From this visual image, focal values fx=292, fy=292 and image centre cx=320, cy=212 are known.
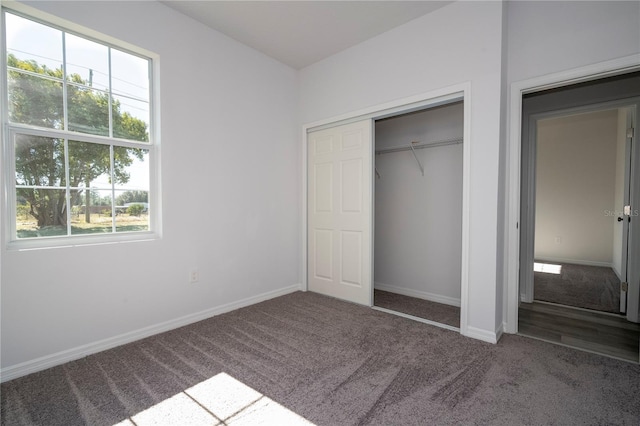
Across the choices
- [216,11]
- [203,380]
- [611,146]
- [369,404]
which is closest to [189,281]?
[203,380]

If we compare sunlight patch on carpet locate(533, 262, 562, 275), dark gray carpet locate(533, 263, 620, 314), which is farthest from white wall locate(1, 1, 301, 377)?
sunlight patch on carpet locate(533, 262, 562, 275)

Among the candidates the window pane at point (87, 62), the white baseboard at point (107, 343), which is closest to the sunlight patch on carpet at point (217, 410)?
the white baseboard at point (107, 343)

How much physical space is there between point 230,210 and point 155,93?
130 cm

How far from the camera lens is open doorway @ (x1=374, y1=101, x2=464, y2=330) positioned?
3.43 meters

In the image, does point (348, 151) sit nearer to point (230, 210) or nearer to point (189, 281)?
point (230, 210)

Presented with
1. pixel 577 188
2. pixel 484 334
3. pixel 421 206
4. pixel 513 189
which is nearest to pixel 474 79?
pixel 513 189

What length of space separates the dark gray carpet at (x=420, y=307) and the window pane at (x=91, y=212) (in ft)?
9.41

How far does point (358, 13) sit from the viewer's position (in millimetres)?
2781

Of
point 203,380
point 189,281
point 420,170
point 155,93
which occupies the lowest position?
point 203,380

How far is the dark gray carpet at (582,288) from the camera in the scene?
3.48m

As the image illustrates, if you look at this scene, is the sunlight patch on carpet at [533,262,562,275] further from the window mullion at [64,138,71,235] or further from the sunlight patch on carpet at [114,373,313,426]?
the window mullion at [64,138,71,235]

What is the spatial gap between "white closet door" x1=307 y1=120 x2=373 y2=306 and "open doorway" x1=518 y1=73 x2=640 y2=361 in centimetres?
171

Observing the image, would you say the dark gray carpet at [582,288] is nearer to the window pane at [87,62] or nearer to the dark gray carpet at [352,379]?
the dark gray carpet at [352,379]

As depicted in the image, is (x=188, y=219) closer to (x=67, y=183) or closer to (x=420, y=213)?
(x=67, y=183)
